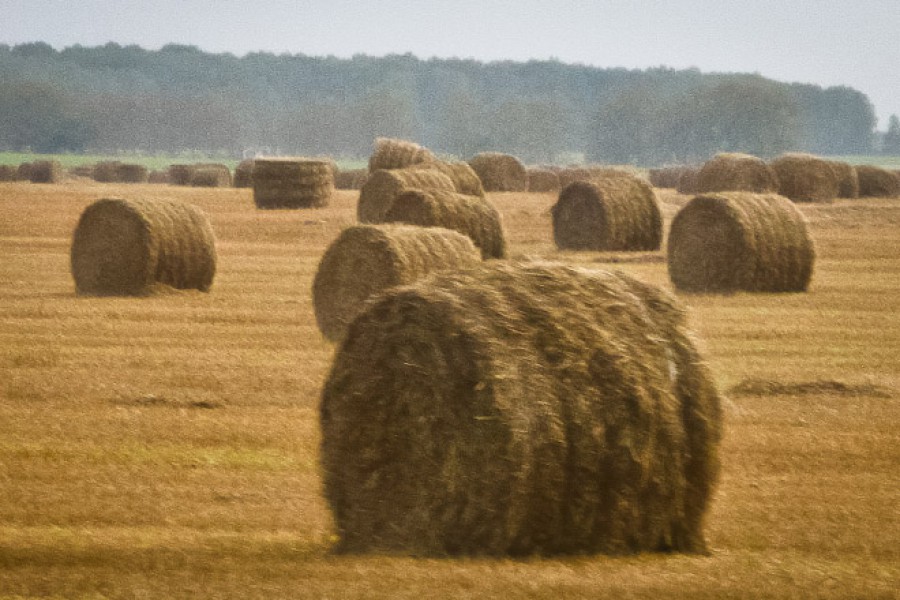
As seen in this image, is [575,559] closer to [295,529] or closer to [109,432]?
[295,529]

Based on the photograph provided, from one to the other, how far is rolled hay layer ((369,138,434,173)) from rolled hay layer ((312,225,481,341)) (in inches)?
808

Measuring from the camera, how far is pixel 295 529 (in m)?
7.17

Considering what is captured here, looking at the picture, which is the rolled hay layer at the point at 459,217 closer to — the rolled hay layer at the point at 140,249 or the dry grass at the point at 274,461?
the dry grass at the point at 274,461

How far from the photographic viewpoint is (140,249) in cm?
1706

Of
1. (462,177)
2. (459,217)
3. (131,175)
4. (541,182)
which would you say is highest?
(462,177)

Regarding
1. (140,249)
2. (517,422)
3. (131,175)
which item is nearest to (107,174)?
(131,175)

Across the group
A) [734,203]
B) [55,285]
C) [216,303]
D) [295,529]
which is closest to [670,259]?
[734,203]

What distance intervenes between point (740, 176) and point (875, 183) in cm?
1169

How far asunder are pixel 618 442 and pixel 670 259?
13033 mm

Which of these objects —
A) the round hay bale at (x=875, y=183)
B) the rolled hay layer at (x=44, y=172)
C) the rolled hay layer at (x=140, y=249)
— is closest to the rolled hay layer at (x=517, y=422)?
the rolled hay layer at (x=140, y=249)

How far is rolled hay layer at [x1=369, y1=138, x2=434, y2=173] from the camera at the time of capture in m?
34.3

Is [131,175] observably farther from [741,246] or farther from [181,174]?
[741,246]

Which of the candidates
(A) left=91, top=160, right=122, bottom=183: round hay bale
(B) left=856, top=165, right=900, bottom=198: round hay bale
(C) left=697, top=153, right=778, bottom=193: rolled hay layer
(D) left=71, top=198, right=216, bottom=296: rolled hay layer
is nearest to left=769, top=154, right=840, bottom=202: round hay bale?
(C) left=697, top=153, right=778, bottom=193: rolled hay layer

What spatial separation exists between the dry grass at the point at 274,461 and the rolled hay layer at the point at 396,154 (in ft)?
52.4
